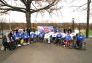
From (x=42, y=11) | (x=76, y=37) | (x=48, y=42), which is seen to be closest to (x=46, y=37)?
(x=48, y=42)

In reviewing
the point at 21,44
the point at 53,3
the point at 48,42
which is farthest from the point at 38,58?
the point at 53,3

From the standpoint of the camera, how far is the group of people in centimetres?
2762

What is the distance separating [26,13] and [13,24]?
19.2m

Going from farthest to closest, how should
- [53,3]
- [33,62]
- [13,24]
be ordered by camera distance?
[13,24], [53,3], [33,62]

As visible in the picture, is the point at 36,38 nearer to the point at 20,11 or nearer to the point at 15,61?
the point at 20,11

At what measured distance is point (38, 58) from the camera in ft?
68.5

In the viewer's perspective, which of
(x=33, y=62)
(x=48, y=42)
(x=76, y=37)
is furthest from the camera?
(x=48, y=42)

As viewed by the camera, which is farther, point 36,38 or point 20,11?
point 20,11

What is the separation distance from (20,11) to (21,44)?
14.8 metres

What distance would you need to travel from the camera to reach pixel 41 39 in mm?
35250

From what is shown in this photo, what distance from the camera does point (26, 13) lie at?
44.1 metres

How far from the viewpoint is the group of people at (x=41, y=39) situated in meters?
27.6

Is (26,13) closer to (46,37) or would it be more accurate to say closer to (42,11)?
(42,11)

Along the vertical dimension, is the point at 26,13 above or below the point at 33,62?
above
